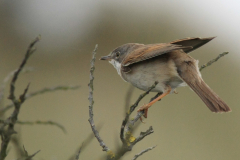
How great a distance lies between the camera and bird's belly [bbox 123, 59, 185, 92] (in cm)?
394

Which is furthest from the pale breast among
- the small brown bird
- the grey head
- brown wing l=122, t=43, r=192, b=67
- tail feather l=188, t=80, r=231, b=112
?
the grey head

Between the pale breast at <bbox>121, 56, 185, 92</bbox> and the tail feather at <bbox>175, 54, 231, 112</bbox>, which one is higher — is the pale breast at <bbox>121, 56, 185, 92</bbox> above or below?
above

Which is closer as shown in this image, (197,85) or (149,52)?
(197,85)

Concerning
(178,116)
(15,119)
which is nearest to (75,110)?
(178,116)

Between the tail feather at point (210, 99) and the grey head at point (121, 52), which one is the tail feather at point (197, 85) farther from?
the grey head at point (121, 52)

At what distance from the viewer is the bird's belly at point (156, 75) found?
394 centimetres

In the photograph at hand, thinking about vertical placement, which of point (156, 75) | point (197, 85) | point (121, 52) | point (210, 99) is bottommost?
point (210, 99)

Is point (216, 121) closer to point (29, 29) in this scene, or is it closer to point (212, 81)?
point (212, 81)

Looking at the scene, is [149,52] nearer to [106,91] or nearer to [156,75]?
[156,75]

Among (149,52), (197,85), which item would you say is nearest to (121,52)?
(149,52)

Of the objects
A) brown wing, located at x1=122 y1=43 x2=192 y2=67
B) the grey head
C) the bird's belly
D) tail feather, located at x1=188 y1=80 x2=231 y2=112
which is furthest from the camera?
the grey head

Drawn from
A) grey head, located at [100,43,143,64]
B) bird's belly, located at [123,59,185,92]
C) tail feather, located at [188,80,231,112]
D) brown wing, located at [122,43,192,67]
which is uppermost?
grey head, located at [100,43,143,64]

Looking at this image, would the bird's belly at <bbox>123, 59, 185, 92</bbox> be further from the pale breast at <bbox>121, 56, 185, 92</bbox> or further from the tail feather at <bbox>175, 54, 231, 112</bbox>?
the tail feather at <bbox>175, 54, 231, 112</bbox>

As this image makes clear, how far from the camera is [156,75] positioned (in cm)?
394
